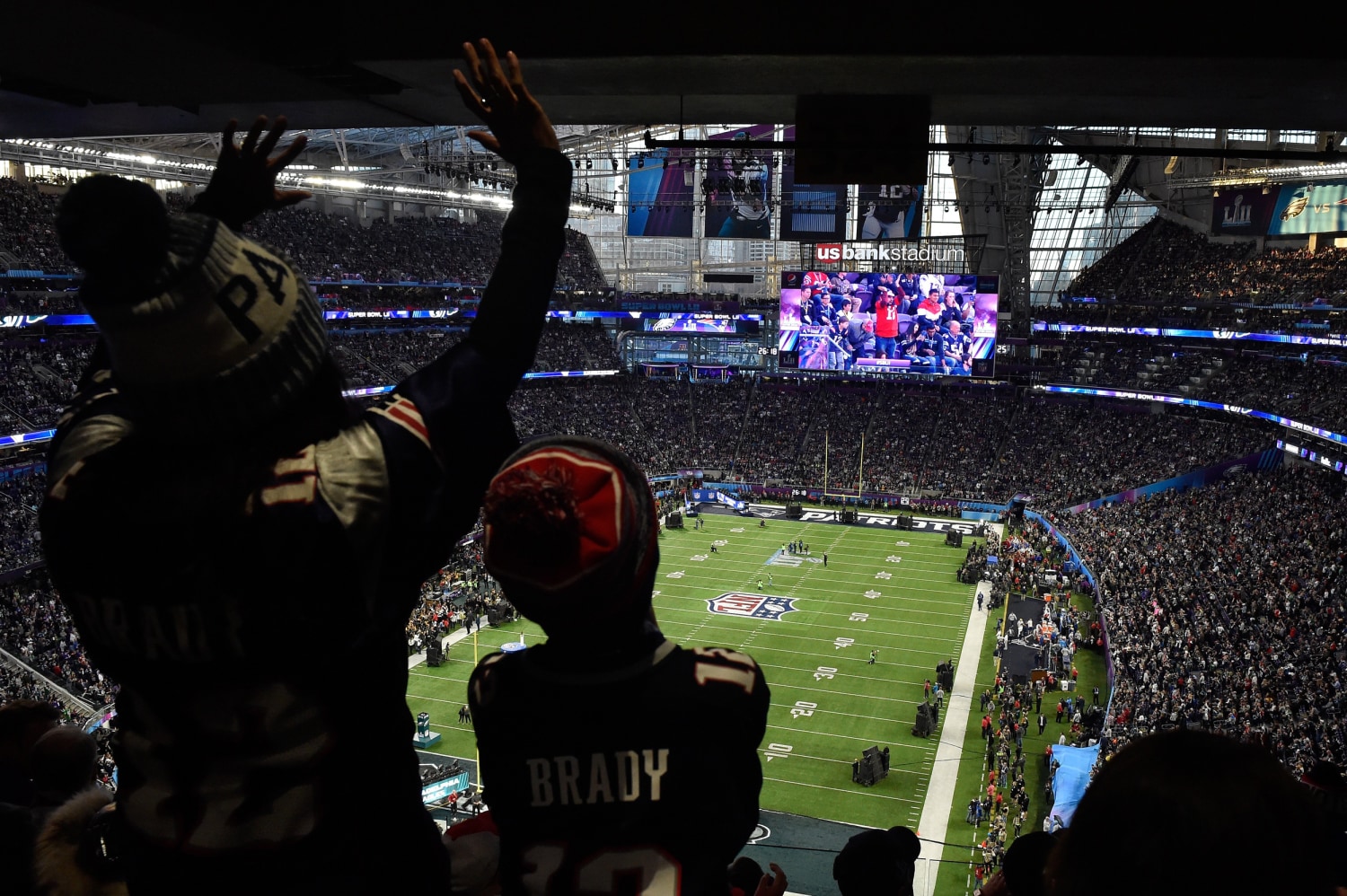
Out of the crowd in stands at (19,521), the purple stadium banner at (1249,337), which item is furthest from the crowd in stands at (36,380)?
the purple stadium banner at (1249,337)

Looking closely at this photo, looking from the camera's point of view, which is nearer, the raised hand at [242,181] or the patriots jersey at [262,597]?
the patriots jersey at [262,597]

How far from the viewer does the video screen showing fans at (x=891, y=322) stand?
46125 millimetres

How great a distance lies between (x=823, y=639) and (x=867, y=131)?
24441 millimetres

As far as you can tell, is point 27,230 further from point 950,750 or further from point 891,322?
point 950,750

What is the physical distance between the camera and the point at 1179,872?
1314mm

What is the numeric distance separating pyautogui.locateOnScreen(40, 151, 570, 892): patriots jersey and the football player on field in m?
0.18

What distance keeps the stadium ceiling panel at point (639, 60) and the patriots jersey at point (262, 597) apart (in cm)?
294

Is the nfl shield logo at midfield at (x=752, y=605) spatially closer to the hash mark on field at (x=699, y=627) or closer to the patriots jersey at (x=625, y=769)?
the hash mark on field at (x=699, y=627)

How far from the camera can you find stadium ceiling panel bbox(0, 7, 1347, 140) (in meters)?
4.16

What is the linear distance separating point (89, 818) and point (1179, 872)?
2.28 meters

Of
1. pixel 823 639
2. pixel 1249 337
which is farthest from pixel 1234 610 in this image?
pixel 1249 337

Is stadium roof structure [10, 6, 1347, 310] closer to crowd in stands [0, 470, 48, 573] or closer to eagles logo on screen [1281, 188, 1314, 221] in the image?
crowd in stands [0, 470, 48, 573]

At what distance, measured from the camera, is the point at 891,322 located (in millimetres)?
46875

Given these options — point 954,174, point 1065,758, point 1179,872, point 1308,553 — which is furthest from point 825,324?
point 1179,872
